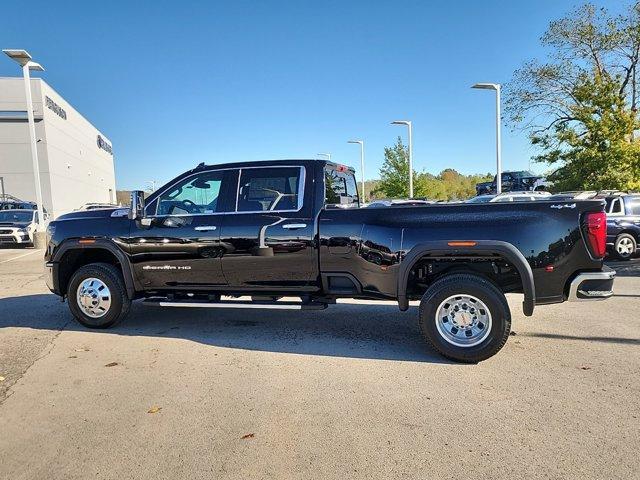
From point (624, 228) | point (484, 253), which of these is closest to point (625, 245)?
point (624, 228)

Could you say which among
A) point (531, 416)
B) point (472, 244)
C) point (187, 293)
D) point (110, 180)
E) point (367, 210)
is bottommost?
point (531, 416)

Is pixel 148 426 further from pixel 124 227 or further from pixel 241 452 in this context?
pixel 124 227

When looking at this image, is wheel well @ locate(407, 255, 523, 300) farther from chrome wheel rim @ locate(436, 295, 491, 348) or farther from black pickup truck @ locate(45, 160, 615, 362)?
chrome wheel rim @ locate(436, 295, 491, 348)

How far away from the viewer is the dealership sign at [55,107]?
40.5 meters

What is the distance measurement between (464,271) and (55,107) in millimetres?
46034

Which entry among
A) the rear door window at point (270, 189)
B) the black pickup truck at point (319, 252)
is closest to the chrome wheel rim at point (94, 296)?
the black pickup truck at point (319, 252)

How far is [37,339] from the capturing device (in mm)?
6043

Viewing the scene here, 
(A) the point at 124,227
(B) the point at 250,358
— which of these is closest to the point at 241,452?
(B) the point at 250,358

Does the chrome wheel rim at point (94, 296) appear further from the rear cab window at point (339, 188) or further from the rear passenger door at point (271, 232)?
the rear cab window at point (339, 188)

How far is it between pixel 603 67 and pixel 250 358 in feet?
80.1

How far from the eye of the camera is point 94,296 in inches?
247

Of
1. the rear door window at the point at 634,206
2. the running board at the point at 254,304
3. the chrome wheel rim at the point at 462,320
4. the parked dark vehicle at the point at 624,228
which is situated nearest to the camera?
the chrome wheel rim at the point at 462,320

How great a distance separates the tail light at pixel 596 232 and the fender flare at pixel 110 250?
16.3 ft

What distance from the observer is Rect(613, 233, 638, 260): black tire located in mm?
12609
